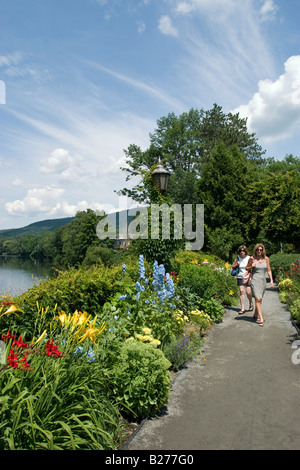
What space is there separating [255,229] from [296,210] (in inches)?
213

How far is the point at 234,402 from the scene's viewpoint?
367 cm

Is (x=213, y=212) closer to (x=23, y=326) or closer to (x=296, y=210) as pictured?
(x=296, y=210)

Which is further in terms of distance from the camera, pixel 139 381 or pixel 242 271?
pixel 242 271

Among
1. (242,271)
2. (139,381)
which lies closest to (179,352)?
(139,381)

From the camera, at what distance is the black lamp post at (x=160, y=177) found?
8.32 m

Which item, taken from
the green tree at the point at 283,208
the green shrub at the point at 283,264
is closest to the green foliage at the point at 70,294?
the green shrub at the point at 283,264

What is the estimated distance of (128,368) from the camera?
3398 millimetres

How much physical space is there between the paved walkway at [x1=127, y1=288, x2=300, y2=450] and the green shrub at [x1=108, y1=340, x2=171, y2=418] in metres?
0.17

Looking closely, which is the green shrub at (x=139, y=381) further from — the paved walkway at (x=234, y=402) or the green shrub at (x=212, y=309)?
the green shrub at (x=212, y=309)

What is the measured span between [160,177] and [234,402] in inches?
228

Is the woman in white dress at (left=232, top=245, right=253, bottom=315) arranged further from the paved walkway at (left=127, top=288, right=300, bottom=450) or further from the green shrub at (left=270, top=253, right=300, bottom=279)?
the green shrub at (left=270, top=253, right=300, bottom=279)

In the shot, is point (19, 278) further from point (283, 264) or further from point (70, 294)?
point (70, 294)

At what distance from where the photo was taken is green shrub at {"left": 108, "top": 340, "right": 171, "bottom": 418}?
10.7 ft
